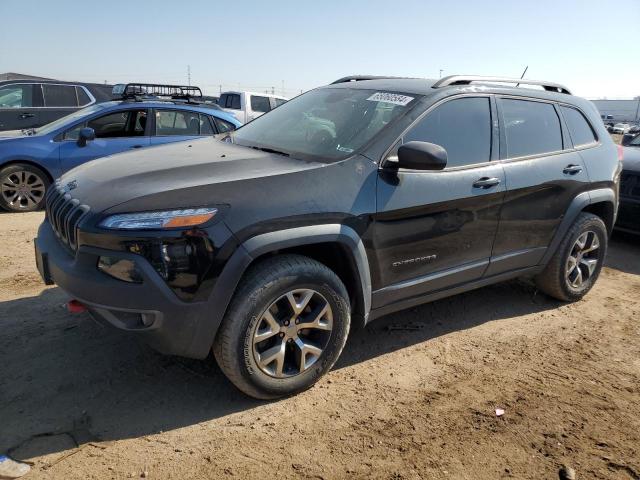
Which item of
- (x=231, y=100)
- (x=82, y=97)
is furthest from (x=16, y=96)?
(x=231, y=100)

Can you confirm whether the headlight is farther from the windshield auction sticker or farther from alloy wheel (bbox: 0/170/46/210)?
alloy wheel (bbox: 0/170/46/210)

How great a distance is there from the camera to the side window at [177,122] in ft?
24.3

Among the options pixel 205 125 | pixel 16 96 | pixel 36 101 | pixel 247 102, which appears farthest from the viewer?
pixel 247 102

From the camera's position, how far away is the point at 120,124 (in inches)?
285

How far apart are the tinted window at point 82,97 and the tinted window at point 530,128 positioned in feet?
32.5

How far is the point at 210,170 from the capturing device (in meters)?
2.85

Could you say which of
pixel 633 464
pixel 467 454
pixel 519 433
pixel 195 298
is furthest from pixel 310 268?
pixel 633 464

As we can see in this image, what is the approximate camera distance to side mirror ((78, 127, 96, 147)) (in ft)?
21.8

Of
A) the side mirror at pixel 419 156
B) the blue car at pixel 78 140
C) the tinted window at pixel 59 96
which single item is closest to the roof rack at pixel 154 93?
the blue car at pixel 78 140

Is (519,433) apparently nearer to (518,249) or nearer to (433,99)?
(518,249)

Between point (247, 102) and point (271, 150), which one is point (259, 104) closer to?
point (247, 102)

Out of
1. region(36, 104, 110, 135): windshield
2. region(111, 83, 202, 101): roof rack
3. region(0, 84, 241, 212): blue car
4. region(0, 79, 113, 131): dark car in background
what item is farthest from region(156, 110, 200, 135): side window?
region(0, 79, 113, 131): dark car in background

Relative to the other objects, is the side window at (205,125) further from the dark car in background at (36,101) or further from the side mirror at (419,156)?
the side mirror at (419,156)

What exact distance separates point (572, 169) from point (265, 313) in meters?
2.89
